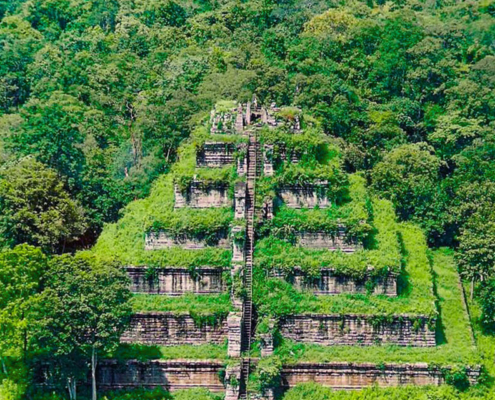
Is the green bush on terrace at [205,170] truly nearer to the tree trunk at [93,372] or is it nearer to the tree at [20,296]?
the tree at [20,296]

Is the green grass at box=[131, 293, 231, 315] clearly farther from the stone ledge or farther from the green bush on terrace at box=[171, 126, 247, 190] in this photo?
the stone ledge

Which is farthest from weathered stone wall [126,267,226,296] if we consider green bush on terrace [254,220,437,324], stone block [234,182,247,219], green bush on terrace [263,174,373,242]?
green bush on terrace [263,174,373,242]

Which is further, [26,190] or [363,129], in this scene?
[363,129]

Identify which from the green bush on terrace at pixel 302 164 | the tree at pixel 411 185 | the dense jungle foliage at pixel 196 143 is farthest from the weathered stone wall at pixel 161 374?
the tree at pixel 411 185

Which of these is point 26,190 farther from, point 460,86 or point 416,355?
point 460,86

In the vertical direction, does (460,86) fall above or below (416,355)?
above

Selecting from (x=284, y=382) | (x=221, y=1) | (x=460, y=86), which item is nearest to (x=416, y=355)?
(x=284, y=382)

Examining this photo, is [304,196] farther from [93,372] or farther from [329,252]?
[93,372]
